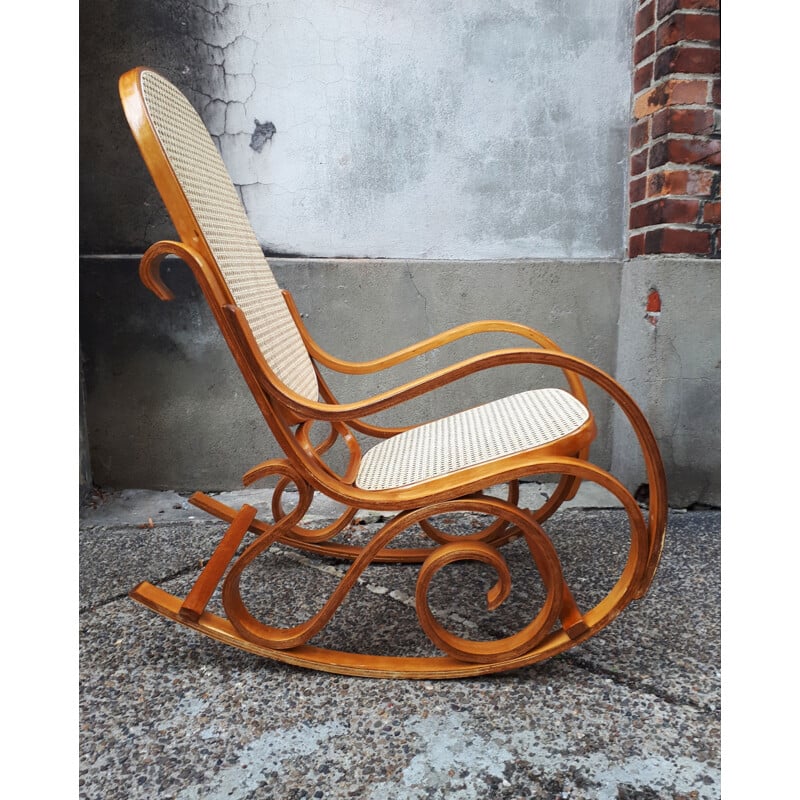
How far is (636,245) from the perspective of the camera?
2.30 m

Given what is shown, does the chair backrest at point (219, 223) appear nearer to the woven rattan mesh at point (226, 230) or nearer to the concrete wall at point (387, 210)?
the woven rattan mesh at point (226, 230)

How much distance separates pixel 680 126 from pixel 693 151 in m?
0.09

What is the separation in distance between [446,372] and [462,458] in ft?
0.68

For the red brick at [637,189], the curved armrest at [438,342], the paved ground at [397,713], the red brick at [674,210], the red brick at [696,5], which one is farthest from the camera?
the red brick at [637,189]

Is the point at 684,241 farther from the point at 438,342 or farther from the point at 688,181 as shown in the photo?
the point at 438,342

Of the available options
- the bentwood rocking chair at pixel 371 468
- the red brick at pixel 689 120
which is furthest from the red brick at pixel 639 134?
the bentwood rocking chair at pixel 371 468

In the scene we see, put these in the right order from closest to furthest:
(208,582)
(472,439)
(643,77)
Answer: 1. (208,582)
2. (472,439)
3. (643,77)

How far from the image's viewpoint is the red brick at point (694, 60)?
6.75ft

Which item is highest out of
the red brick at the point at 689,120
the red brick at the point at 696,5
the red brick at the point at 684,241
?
the red brick at the point at 696,5

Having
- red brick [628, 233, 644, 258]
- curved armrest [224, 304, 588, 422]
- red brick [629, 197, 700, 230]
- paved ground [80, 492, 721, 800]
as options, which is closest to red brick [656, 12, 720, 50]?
red brick [629, 197, 700, 230]

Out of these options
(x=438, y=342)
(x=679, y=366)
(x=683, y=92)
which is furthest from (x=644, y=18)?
(x=438, y=342)

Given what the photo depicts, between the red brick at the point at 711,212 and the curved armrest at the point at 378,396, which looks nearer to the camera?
the curved armrest at the point at 378,396

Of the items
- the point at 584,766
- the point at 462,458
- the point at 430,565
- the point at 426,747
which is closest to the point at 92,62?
the point at 462,458

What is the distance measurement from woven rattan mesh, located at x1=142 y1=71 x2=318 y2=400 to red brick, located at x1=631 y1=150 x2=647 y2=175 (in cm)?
136
